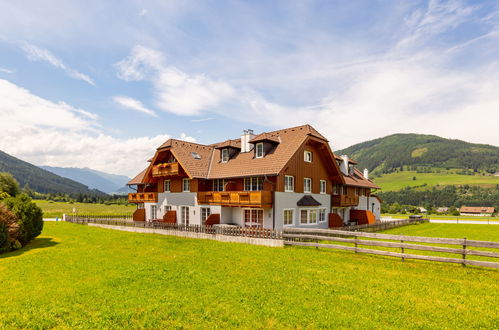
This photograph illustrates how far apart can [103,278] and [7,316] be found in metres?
3.69

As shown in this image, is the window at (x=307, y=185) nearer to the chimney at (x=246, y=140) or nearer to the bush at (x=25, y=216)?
the chimney at (x=246, y=140)

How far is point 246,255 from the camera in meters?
16.5

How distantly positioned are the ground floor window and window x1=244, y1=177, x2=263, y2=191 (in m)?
2.03

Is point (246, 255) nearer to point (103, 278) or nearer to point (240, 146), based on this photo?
point (103, 278)

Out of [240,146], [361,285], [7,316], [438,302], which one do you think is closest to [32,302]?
[7,316]

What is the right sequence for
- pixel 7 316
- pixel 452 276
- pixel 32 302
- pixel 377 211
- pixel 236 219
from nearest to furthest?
pixel 7 316 → pixel 32 302 → pixel 452 276 → pixel 236 219 → pixel 377 211

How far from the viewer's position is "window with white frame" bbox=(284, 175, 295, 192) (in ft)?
87.6

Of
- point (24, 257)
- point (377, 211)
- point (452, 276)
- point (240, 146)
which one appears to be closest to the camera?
point (452, 276)

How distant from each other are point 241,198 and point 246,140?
7.53 meters

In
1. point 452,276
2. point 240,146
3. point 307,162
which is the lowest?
point 452,276

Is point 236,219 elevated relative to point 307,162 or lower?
lower

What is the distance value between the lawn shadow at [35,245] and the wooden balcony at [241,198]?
1282cm

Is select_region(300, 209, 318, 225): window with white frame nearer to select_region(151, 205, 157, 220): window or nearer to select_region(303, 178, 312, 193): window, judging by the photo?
select_region(303, 178, 312, 193): window

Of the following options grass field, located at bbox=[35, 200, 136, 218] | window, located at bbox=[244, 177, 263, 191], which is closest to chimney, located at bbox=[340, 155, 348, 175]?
window, located at bbox=[244, 177, 263, 191]
